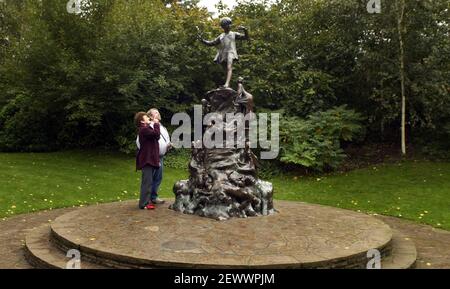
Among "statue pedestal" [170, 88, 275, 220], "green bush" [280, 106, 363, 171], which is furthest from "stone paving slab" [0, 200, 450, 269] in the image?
"green bush" [280, 106, 363, 171]

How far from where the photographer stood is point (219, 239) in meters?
6.88

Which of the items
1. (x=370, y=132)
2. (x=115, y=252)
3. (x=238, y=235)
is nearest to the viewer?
(x=115, y=252)

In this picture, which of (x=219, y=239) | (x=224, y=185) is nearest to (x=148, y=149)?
(x=224, y=185)

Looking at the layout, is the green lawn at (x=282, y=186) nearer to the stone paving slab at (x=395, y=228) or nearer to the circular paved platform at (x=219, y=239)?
the stone paving slab at (x=395, y=228)

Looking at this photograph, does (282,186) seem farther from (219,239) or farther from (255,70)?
(219,239)

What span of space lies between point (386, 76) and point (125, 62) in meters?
10.6

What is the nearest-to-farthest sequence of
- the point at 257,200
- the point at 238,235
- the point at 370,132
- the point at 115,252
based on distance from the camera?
the point at 115,252
the point at 238,235
the point at 257,200
the point at 370,132

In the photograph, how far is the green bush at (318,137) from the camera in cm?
1669

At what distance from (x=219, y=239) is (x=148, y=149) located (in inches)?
107

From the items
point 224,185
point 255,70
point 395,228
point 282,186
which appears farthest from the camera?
point 255,70

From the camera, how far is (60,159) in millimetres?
18953

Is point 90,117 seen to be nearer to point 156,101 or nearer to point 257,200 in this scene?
point 156,101

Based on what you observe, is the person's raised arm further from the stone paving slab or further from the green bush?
the green bush

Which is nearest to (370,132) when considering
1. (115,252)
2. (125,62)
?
(125,62)
